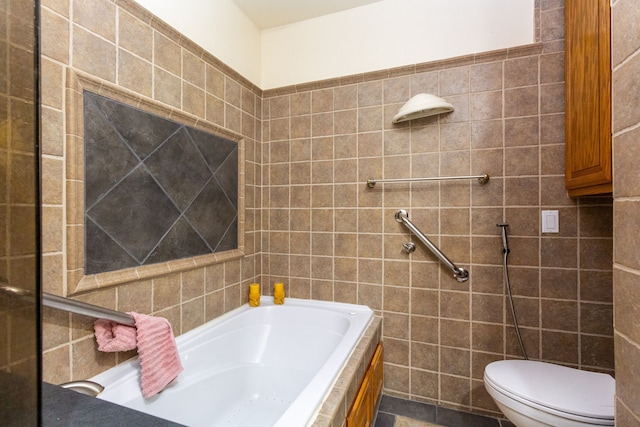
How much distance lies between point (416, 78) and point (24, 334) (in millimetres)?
1969

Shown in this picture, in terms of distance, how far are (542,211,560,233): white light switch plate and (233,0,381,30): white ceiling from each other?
1.65m

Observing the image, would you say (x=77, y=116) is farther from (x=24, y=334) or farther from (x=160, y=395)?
(x=160, y=395)

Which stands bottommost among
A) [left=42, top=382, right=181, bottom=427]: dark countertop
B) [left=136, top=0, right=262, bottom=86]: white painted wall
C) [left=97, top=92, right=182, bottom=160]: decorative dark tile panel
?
[left=42, top=382, right=181, bottom=427]: dark countertop

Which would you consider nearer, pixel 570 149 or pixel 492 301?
pixel 570 149

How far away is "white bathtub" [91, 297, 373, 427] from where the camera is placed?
1.13 meters

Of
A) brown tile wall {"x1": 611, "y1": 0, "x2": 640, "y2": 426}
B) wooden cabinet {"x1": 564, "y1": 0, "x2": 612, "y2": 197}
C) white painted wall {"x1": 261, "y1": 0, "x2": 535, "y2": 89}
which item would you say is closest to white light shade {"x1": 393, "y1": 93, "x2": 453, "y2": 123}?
white painted wall {"x1": 261, "y1": 0, "x2": 535, "y2": 89}

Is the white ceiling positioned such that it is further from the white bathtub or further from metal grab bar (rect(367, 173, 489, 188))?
the white bathtub

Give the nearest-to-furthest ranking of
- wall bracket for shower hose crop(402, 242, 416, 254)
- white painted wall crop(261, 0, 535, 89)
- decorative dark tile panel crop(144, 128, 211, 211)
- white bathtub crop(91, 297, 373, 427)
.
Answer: white bathtub crop(91, 297, 373, 427)
decorative dark tile panel crop(144, 128, 211, 211)
white painted wall crop(261, 0, 535, 89)
wall bracket for shower hose crop(402, 242, 416, 254)

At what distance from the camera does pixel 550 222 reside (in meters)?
1.49

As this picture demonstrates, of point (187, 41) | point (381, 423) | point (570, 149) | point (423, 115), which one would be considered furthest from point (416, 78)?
point (381, 423)

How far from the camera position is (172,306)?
54.7 inches

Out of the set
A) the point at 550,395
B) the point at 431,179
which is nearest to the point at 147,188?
the point at 431,179

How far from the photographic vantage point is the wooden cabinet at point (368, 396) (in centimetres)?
114

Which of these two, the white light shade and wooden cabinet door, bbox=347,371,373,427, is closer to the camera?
wooden cabinet door, bbox=347,371,373,427
